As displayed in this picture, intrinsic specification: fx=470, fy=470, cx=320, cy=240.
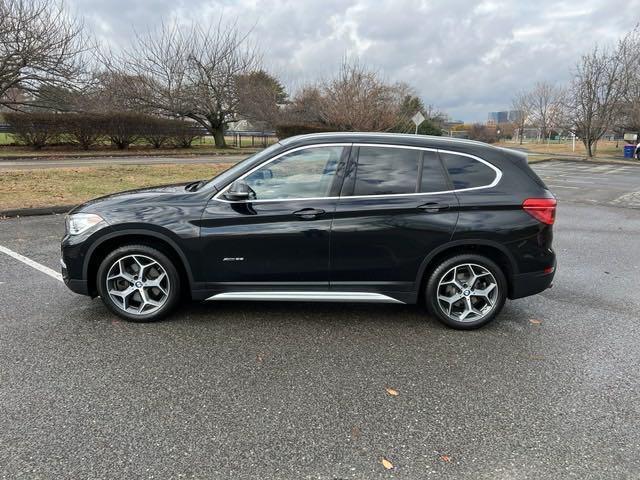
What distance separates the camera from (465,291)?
406 cm

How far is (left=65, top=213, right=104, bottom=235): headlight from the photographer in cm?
396

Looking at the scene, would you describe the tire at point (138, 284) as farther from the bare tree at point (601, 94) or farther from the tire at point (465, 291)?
the bare tree at point (601, 94)

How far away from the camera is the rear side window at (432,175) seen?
13.0 ft

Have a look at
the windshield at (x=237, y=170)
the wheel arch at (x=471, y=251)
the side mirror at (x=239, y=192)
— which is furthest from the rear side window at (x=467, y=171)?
the side mirror at (x=239, y=192)

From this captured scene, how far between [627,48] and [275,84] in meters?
26.4

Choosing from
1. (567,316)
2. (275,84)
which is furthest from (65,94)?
(567,316)

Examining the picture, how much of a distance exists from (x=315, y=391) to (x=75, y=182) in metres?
12.1

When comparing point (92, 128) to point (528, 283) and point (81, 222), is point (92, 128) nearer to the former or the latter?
point (81, 222)

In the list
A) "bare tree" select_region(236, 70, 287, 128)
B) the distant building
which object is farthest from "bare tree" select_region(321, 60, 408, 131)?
the distant building

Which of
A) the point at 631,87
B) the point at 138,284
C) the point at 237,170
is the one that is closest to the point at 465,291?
the point at 237,170

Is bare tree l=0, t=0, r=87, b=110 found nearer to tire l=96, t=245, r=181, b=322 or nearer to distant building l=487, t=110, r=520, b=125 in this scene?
tire l=96, t=245, r=181, b=322

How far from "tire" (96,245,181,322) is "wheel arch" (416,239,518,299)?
212 cm

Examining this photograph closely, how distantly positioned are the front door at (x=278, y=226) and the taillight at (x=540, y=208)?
1.59 m

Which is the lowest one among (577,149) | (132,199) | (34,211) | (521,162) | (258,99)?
(34,211)
